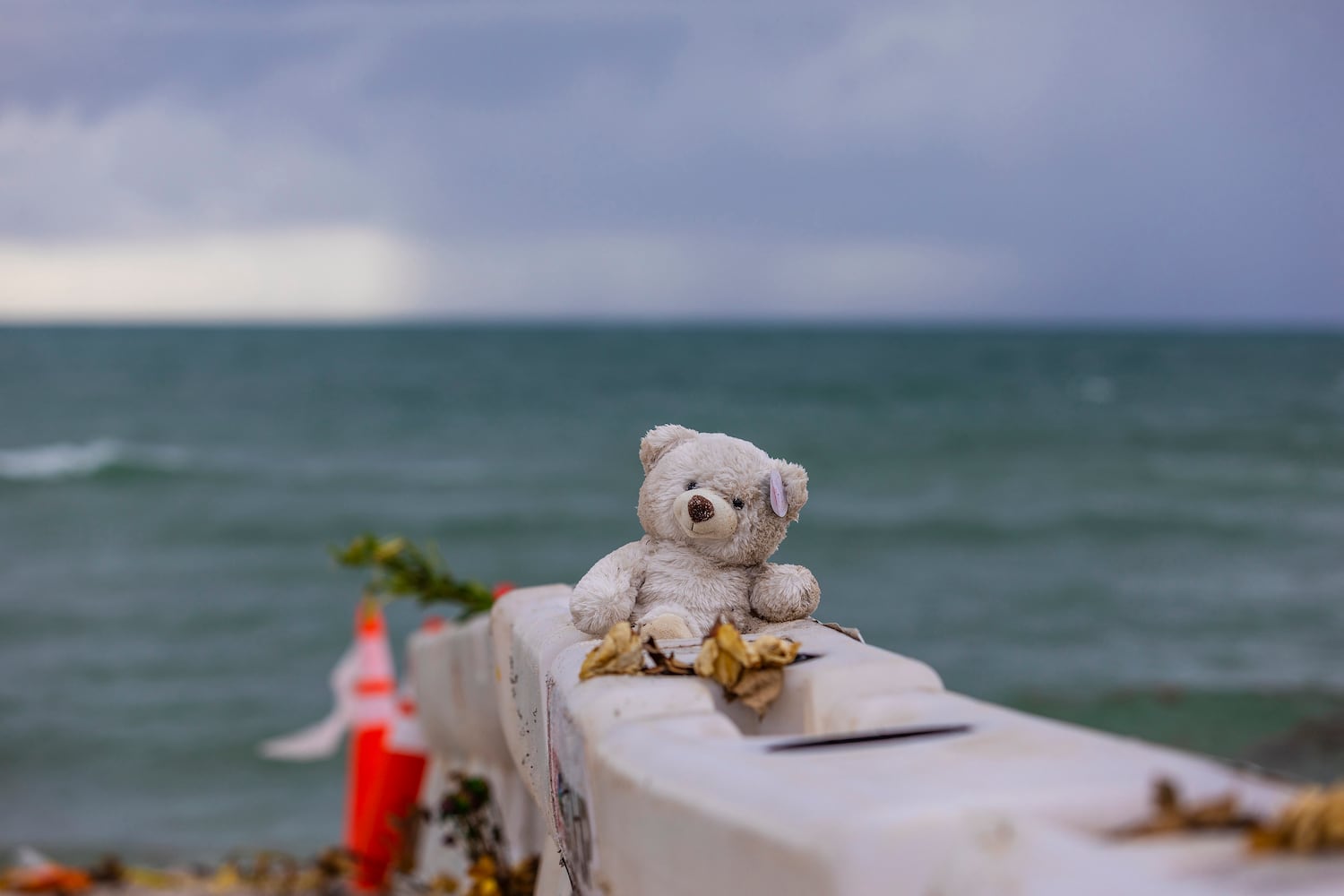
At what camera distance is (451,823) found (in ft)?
12.1

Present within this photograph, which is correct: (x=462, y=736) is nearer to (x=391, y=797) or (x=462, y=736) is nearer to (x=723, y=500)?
(x=391, y=797)

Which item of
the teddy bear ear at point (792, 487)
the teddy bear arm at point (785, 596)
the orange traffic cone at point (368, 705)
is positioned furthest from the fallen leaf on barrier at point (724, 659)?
the orange traffic cone at point (368, 705)

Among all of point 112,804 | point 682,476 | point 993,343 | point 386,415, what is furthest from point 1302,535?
point 993,343

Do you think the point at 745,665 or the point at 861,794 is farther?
the point at 745,665

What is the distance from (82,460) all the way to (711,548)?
2382 centimetres

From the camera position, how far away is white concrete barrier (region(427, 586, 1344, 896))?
117 cm

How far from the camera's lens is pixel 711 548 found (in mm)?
2518

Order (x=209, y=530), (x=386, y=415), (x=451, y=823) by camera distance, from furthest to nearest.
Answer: (x=386, y=415)
(x=209, y=530)
(x=451, y=823)

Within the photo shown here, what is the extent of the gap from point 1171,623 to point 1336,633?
133cm

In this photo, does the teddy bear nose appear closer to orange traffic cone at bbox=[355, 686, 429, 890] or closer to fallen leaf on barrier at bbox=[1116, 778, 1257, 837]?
fallen leaf on barrier at bbox=[1116, 778, 1257, 837]

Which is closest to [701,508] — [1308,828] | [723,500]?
[723,500]

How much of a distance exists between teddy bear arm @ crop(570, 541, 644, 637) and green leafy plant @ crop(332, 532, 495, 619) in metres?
1.40

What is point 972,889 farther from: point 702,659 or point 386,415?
point 386,415

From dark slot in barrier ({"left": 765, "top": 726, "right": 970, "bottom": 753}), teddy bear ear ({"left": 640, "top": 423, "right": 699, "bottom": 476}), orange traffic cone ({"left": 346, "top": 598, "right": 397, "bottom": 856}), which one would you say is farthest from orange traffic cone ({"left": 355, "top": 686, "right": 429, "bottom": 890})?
dark slot in barrier ({"left": 765, "top": 726, "right": 970, "bottom": 753})
